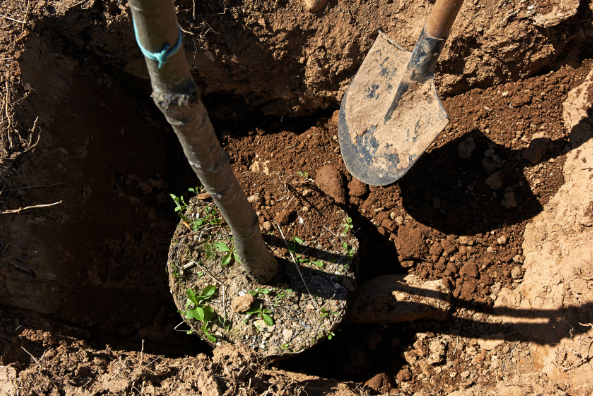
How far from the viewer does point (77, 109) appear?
2.51 metres

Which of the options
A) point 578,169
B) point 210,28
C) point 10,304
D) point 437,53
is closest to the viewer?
point 10,304

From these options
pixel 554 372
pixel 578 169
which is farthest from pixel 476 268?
pixel 578 169

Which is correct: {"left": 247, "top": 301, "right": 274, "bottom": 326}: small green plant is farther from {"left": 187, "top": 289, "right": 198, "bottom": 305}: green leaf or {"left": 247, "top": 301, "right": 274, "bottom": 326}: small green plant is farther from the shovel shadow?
the shovel shadow

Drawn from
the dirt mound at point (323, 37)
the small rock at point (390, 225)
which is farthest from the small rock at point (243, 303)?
the dirt mound at point (323, 37)

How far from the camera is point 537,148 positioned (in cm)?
248

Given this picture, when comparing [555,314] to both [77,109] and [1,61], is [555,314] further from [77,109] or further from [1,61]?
[1,61]

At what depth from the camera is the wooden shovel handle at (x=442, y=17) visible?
1.92 metres

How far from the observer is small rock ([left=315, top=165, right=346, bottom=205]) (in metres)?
2.84

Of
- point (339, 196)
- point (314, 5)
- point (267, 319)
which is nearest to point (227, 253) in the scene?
point (267, 319)

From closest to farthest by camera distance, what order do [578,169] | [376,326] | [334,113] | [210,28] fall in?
[578,169] < [210,28] < [376,326] < [334,113]

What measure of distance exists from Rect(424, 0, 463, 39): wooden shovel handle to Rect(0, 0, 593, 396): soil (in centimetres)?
50

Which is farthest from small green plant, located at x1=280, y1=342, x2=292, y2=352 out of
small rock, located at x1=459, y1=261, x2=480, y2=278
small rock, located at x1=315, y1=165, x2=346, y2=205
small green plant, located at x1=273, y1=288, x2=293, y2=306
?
small rock, located at x1=459, y1=261, x2=480, y2=278

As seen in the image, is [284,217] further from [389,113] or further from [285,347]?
[389,113]

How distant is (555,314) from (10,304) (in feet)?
10.4
